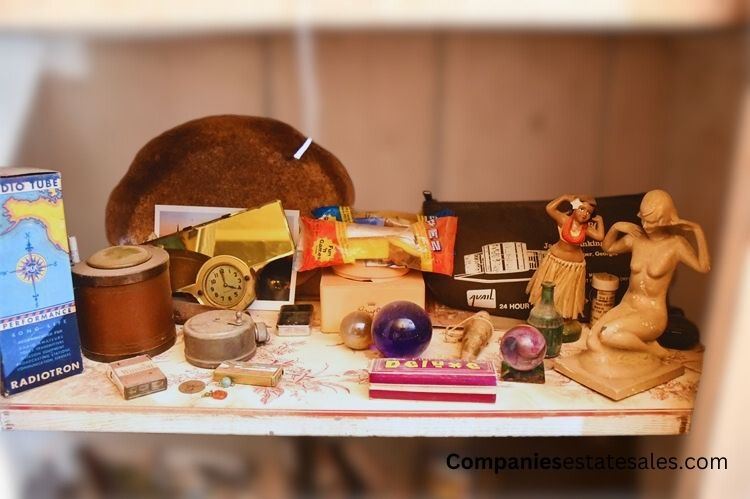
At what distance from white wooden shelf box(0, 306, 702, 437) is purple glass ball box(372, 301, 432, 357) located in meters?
0.07

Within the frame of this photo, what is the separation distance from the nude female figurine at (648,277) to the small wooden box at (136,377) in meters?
0.56

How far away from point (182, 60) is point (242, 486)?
763 mm

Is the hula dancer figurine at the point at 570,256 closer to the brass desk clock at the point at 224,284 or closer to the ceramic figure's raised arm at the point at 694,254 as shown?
the ceramic figure's raised arm at the point at 694,254

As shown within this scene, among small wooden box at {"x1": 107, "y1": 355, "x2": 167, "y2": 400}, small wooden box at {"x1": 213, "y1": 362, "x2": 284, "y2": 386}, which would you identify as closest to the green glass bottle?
small wooden box at {"x1": 213, "y1": 362, "x2": 284, "y2": 386}

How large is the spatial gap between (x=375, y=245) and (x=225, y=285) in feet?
0.79

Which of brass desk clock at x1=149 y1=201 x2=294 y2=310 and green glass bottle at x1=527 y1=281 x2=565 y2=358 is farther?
brass desk clock at x1=149 y1=201 x2=294 y2=310

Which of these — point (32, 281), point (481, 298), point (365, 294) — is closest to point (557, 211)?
point (481, 298)

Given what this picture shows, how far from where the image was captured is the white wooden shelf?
0.78 metres

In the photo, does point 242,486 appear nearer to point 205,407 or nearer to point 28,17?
point 205,407

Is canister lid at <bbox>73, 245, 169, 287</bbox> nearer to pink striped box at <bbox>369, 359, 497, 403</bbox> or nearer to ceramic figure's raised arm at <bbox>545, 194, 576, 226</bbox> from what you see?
pink striped box at <bbox>369, 359, 497, 403</bbox>

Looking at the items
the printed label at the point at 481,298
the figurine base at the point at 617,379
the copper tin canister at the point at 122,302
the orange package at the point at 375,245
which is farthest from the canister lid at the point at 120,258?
the figurine base at the point at 617,379

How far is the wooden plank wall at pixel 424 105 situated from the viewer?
1.16 m

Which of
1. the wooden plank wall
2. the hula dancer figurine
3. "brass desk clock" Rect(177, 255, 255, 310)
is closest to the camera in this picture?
the hula dancer figurine

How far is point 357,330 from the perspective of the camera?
910 mm
